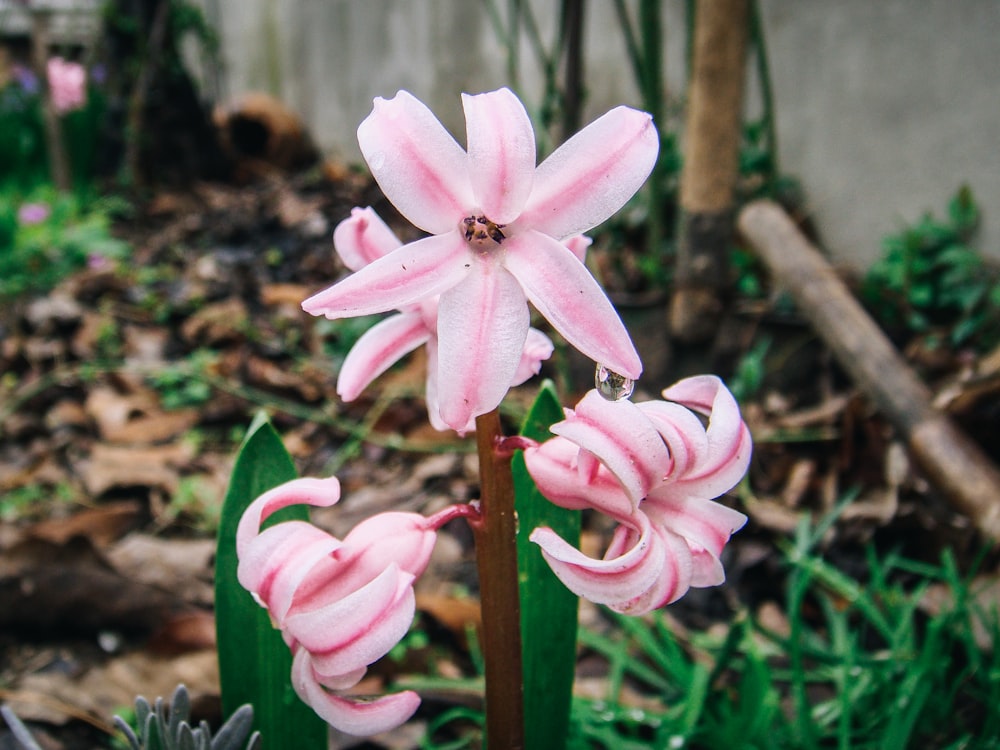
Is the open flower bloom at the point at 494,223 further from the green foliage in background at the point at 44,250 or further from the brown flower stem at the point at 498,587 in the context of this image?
the green foliage in background at the point at 44,250

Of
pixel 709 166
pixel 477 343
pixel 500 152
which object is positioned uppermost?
pixel 709 166

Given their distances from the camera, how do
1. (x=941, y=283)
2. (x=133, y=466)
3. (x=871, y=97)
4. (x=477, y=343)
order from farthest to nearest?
1. (x=871, y=97)
2. (x=941, y=283)
3. (x=133, y=466)
4. (x=477, y=343)

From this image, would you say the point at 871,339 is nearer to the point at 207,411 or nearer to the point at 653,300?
the point at 653,300

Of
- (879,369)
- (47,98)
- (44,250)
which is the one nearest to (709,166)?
(879,369)

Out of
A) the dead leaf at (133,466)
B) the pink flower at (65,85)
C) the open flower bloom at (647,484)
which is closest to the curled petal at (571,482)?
the open flower bloom at (647,484)

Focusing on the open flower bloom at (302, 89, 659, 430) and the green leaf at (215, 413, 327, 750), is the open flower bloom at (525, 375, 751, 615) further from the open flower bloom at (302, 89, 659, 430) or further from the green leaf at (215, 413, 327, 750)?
the green leaf at (215, 413, 327, 750)

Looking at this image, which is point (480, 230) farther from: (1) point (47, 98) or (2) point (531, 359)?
(1) point (47, 98)

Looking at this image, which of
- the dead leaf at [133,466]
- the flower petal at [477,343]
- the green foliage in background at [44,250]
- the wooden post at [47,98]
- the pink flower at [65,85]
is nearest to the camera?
the flower petal at [477,343]


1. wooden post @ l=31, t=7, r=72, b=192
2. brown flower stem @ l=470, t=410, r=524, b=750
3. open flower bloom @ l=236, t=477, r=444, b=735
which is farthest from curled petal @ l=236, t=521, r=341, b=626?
wooden post @ l=31, t=7, r=72, b=192
